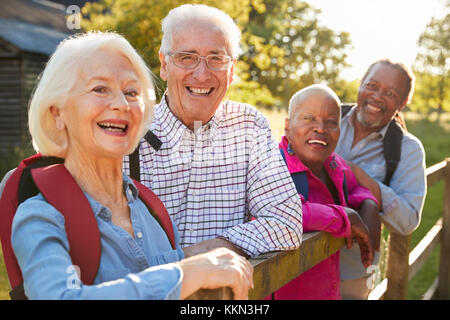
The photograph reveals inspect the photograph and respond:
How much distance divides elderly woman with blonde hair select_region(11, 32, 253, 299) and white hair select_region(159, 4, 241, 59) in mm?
647

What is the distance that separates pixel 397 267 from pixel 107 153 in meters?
2.74

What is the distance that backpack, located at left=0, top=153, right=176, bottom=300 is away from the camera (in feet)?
4.02

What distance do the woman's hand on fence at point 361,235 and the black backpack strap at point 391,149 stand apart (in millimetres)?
759

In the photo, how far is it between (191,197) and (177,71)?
0.57 meters

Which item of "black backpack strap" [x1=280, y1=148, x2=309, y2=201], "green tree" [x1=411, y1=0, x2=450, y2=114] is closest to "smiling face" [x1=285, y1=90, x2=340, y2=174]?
"black backpack strap" [x1=280, y1=148, x2=309, y2=201]

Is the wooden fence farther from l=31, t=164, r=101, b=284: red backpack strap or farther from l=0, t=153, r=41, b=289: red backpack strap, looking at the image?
l=0, t=153, r=41, b=289: red backpack strap

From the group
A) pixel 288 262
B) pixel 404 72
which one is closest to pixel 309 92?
pixel 404 72

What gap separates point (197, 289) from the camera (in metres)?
1.17

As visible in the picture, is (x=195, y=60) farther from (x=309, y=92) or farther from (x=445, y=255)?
(x=445, y=255)

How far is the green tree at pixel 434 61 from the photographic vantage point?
121ft

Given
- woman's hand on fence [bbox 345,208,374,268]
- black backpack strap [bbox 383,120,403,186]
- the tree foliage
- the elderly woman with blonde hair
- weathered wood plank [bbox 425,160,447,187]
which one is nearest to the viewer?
the elderly woman with blonde hair

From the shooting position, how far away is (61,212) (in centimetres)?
121

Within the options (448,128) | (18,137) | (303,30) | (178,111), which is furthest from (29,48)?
(448,128)

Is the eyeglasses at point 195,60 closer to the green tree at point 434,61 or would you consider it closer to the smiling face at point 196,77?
the smiling face at point 196,77
